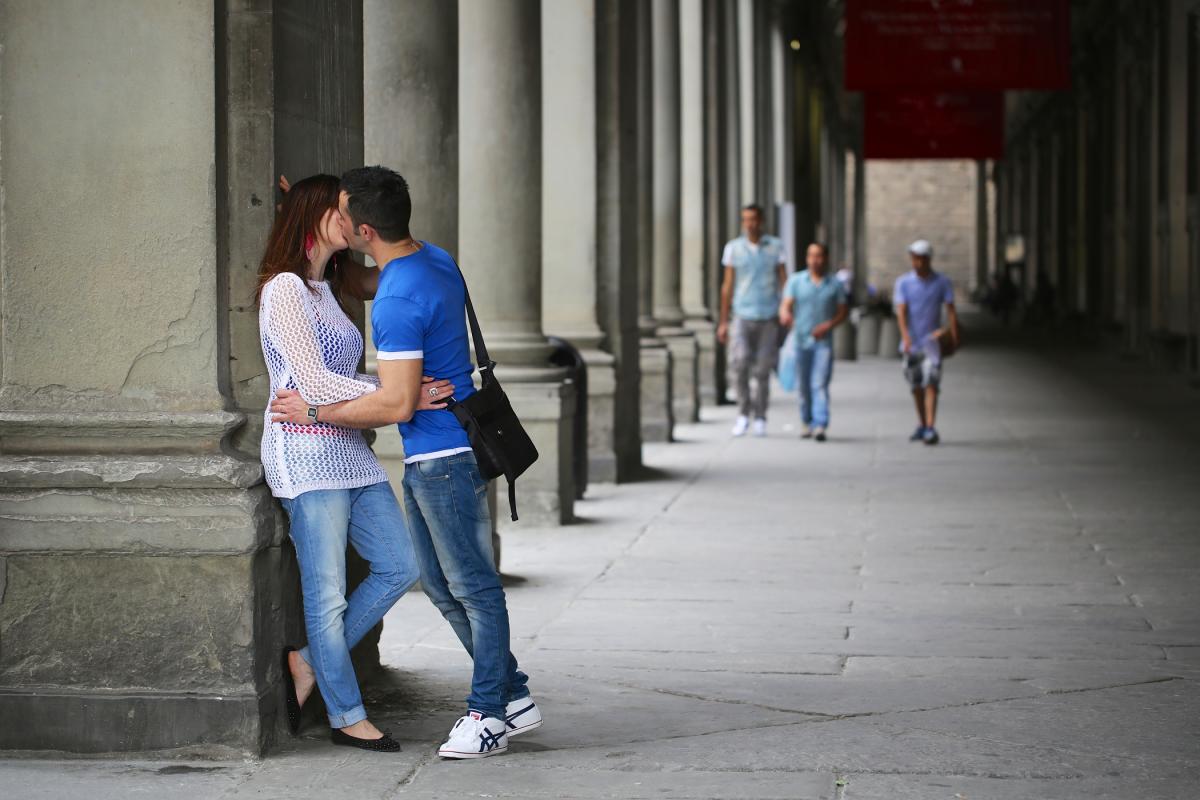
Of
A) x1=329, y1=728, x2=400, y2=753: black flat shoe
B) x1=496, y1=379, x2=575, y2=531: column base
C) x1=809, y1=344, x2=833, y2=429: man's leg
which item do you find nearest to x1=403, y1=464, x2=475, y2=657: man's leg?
x1=329, y1=728, x2=400, y2=753: black flat shoe

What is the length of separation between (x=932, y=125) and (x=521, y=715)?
2551 cm

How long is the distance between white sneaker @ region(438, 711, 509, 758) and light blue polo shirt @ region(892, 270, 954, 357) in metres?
10.5

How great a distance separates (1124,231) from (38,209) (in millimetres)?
28840

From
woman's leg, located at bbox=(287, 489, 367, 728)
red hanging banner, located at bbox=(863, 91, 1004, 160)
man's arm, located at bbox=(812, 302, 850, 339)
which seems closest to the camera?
woman's leg, located at bbox=(287, 489, 367, 728)

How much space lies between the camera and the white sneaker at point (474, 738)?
5598 millimetres

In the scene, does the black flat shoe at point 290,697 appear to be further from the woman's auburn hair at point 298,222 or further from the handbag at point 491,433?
the woman's auburn hair at point 298,222

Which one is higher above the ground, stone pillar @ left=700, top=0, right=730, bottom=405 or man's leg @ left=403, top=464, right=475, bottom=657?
stone pillar @ left=700, top=0, right=730, bottom=405

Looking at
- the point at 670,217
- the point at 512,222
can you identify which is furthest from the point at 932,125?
the point at 512,222

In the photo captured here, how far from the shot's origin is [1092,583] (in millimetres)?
8938

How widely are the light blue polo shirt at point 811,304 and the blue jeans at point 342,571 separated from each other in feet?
35.9

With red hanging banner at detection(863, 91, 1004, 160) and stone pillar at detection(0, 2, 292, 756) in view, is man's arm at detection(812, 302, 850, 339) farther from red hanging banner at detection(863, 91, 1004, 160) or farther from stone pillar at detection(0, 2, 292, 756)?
red hanging banner at detection(863, 91, 1004, 160)

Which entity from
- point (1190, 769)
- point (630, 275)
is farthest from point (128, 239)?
point (630, 275)

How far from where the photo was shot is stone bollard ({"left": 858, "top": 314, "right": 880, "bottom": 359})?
34438 millimetres

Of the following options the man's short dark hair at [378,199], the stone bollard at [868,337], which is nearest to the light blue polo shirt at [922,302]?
the man's short dark hair at [378,199]
